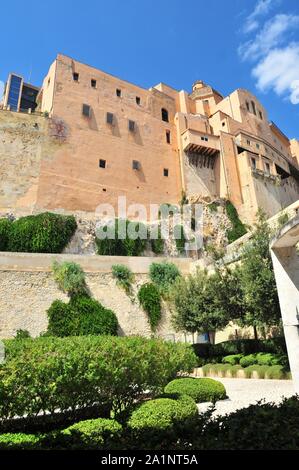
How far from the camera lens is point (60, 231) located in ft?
79.5

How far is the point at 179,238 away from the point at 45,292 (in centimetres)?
1285

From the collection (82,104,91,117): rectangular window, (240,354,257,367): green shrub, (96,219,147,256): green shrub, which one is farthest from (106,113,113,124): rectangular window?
(240,354,257,367): green shrub

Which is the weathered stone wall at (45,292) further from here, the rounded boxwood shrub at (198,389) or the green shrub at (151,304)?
the rounded boxwood shrub at (198,389)

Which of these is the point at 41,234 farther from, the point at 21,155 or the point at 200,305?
the point at 200,305

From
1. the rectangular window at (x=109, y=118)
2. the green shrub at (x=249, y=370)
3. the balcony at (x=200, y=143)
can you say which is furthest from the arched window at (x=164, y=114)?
the green shrub at (x=249, y=370)

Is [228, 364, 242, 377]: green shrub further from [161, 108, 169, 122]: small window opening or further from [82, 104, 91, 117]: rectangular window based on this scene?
[161, 108, 169, 122]: small window opening

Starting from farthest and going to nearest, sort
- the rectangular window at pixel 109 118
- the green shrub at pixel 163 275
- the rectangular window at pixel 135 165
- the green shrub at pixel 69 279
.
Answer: the rectangular window at pixel 109 118, the rectangular window at pixel 135 165, the green shrub at pixel 163 275, the green shrub at pixel 69 279

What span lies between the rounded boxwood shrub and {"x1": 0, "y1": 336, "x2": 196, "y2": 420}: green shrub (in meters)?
0.93

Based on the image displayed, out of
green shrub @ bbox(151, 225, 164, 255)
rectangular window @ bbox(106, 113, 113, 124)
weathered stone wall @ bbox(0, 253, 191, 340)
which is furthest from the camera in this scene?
rectangular window @ bbox(106, 113, 113, 124)

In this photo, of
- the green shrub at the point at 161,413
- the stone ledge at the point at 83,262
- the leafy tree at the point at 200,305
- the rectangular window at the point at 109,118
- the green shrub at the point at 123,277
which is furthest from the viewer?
the rectangular window at the point at 109,118

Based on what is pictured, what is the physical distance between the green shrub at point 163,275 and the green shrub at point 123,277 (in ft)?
5.92

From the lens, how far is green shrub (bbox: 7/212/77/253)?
22812mm

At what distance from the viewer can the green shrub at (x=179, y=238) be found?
92.2 feet
